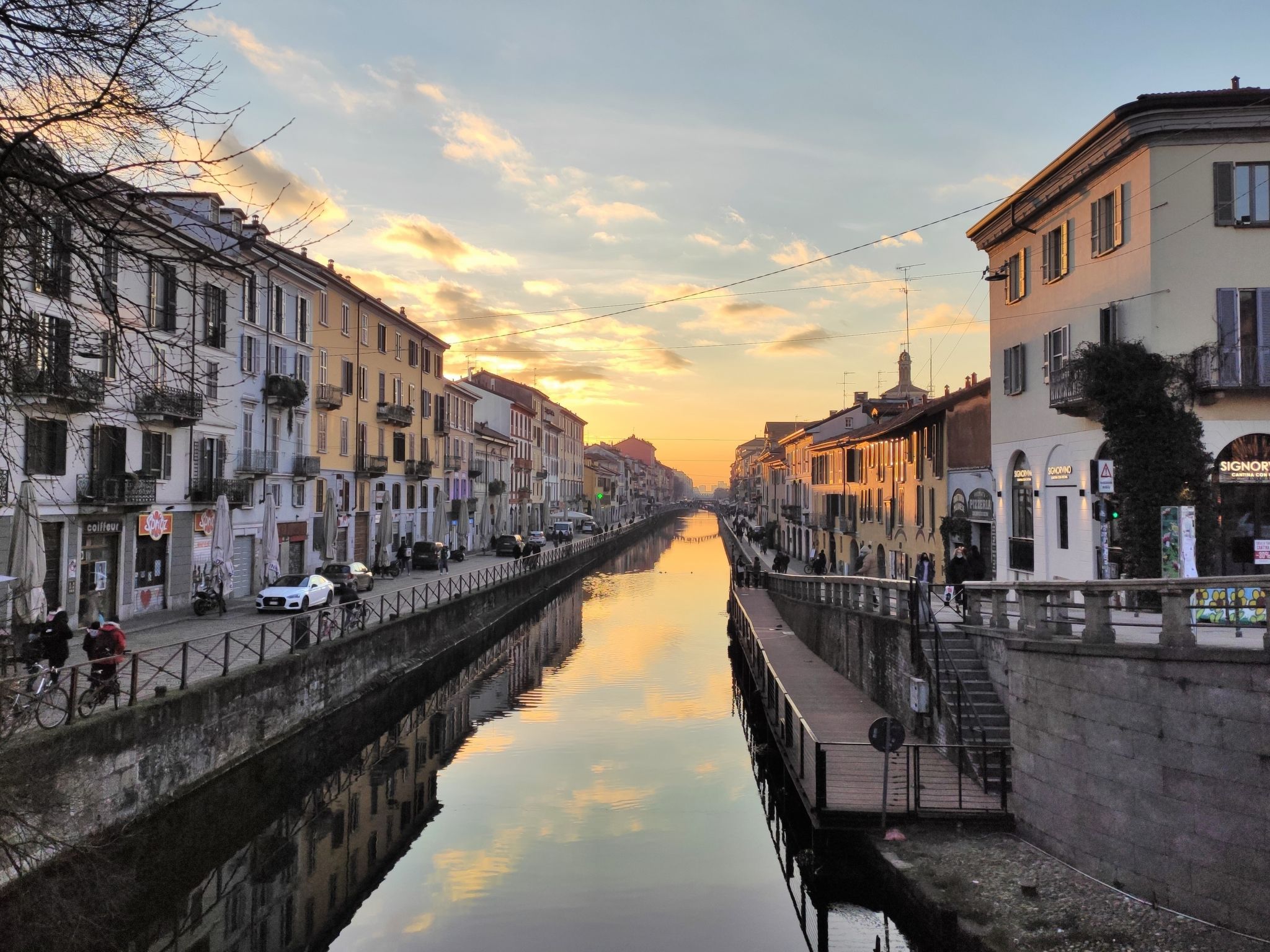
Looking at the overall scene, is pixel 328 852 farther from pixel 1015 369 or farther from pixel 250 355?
pixel 250 355

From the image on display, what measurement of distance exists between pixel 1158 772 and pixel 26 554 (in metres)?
17.5

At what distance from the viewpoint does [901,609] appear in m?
16.8

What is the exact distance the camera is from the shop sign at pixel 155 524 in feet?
78.8

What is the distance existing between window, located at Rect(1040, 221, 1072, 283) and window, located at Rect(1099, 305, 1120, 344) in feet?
7.62

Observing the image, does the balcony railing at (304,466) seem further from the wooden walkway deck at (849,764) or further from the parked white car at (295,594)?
the wooden walkway deck at (849,764)

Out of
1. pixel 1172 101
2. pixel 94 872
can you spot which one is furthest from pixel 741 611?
pixel 94 872

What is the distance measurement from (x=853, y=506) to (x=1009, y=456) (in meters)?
22.5

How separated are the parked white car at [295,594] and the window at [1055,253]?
2114 cm

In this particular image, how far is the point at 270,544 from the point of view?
27.7 meters

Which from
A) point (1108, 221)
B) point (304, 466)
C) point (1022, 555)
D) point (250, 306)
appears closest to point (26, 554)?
point (250, 306)

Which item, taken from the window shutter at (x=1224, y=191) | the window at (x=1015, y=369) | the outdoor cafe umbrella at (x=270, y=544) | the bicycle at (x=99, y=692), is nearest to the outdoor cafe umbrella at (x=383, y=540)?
the outdoor cafe umbrella at (x=270, y=544)

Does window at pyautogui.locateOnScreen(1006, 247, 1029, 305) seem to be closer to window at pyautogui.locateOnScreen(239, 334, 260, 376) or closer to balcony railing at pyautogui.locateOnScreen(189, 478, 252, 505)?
balcony railing at pyautogui.locateOnScreen(189, 478, 252, 505)

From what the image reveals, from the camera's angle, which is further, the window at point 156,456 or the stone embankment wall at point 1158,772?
the window at point 156,456

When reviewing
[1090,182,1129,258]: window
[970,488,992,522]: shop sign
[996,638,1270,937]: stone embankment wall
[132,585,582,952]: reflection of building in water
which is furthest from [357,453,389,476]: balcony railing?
[996,638,1270,937]: stone embankment wall
